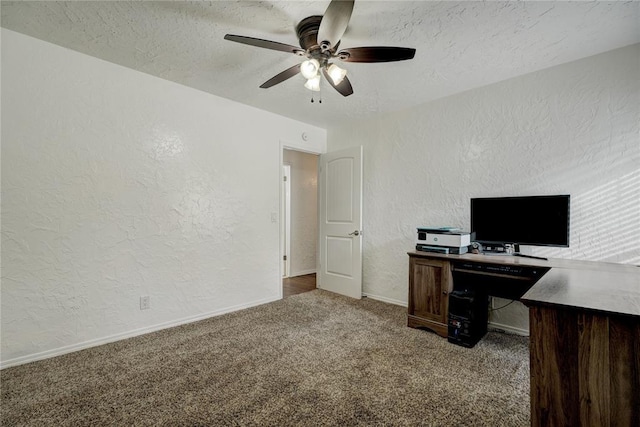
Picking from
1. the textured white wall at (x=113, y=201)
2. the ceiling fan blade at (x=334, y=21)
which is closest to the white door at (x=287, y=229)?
the textured white wall at (x=113, y=201)

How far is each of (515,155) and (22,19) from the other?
407 cm

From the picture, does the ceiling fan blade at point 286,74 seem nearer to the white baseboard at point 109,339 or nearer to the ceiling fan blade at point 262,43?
the ceiling fan blade at point 262,43

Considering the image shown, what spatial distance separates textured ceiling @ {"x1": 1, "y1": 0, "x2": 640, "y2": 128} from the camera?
180 cm

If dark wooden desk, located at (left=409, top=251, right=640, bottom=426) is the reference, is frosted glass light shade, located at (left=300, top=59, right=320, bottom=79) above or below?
above

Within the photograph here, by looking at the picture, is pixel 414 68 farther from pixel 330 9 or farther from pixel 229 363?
pixel 229 363

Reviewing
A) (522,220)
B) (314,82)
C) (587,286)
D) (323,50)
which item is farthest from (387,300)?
(323,50)

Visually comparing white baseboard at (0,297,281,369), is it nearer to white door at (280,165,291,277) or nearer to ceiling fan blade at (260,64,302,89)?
white door at (280,165,291,277)

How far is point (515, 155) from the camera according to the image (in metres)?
2.71

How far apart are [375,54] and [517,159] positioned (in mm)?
1820

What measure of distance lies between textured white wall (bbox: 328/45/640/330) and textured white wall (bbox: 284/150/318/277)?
163cm

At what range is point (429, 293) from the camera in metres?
2.68

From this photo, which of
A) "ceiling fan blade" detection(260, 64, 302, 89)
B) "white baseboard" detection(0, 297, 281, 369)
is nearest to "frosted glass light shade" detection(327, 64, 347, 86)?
"ceiling fan blade" detection(260, 64, 302, 89)

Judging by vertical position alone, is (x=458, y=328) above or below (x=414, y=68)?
below

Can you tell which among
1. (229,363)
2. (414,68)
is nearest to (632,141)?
(414,68)
